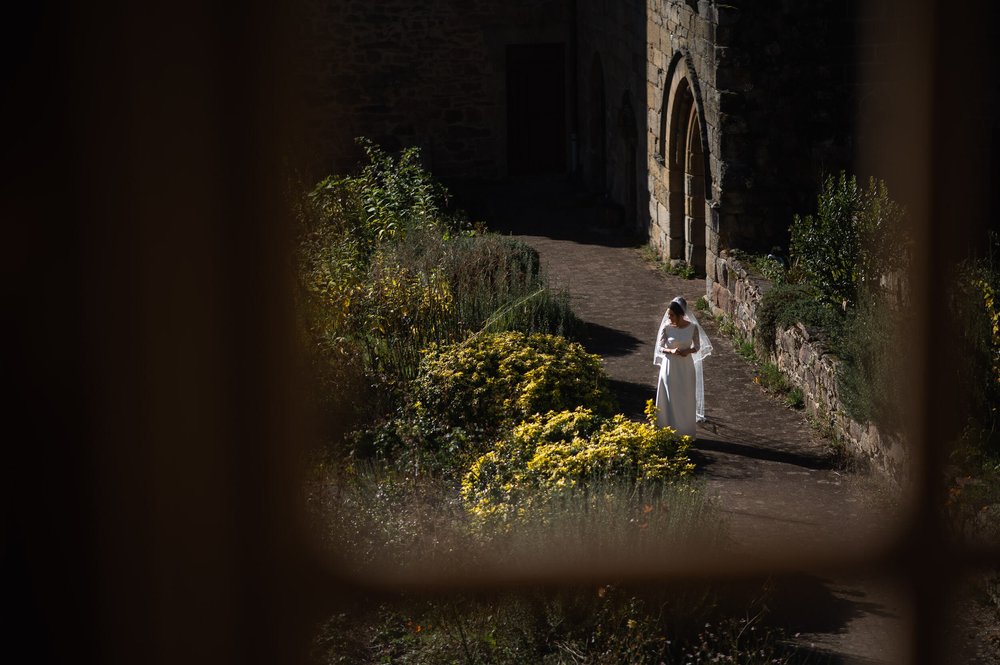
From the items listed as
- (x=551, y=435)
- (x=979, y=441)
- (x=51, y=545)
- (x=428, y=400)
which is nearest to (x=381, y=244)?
(x=428, y=400)

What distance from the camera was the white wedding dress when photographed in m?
9.77

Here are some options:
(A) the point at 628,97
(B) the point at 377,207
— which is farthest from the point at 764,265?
(A) the point at 628,97

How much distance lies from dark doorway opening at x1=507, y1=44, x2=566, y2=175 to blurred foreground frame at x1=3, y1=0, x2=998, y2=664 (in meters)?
12.7

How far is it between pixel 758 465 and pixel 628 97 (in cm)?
918

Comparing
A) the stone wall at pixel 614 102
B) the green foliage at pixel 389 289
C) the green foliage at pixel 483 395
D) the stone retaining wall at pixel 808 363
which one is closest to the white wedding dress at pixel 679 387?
the green foliage at pixel 483 395

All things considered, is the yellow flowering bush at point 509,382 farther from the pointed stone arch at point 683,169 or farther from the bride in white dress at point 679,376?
the pointed stone arch at point 683,169

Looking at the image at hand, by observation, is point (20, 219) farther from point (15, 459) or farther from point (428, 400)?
point (428, 400)

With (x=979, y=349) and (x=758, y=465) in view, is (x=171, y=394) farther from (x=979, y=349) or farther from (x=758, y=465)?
(x=979, y=349)

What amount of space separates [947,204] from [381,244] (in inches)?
224

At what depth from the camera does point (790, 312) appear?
1098cm

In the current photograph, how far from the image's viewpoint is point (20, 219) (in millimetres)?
4109

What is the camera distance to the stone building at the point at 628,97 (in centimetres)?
1295

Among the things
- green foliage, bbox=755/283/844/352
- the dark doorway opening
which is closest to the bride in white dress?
green foliage, bbox=755/283/844/352

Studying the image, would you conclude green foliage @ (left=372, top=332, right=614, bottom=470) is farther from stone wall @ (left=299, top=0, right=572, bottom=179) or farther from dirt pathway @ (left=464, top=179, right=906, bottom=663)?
stone wall @ (left=299, top=0, right=572, bottom=179)
